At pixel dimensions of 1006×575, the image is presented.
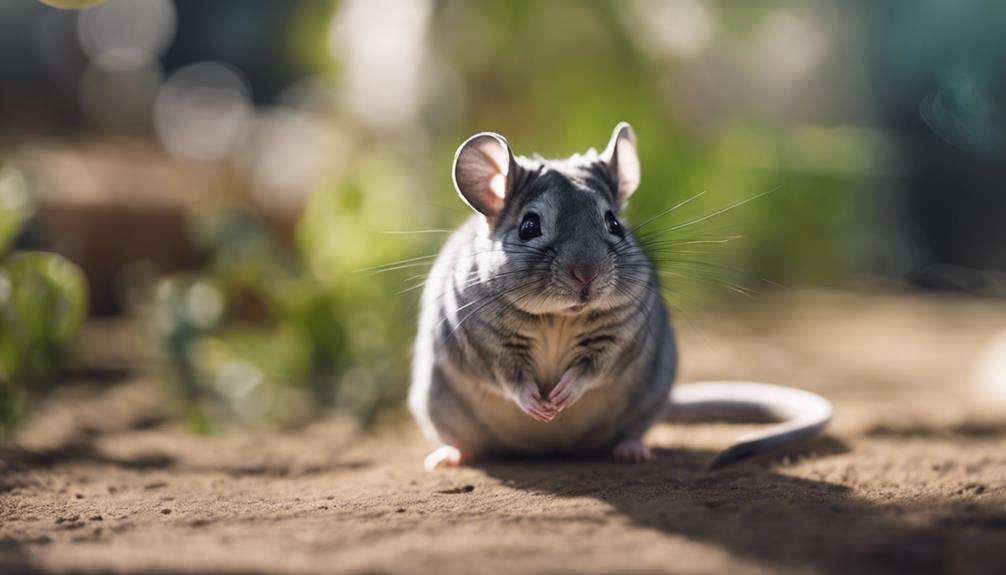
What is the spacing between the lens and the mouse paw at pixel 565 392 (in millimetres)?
3402

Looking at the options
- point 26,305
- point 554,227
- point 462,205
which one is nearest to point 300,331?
point 26,305

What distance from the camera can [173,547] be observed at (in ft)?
8.32

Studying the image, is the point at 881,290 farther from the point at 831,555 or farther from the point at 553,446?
the point at 831,555

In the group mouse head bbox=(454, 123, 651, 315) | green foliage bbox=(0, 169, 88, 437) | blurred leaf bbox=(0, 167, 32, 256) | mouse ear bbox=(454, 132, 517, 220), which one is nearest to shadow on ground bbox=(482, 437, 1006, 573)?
mouse head bbox=(454, 123, 651, 315)

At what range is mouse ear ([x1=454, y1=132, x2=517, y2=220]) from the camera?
343 centimetres

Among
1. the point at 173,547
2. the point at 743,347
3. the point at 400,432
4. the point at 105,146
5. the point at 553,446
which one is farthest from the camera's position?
the point at 105,146

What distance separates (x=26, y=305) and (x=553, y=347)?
2.59m

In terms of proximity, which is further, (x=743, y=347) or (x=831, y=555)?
(x=743, y=347)

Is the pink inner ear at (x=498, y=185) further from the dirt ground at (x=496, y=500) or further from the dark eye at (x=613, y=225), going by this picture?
the dirt ground at (x=496, y=500)

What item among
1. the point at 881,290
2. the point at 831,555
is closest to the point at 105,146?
the point at 881,290

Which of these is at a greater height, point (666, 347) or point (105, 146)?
point (105, 146)

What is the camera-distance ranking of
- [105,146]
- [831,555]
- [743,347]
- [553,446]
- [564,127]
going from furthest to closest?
[105,146]
[564,127]
[743,347]
[553,446]
[831,555]

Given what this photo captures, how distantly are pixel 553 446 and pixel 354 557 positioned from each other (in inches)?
60.6

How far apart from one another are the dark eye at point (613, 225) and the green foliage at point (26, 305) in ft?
8.75
